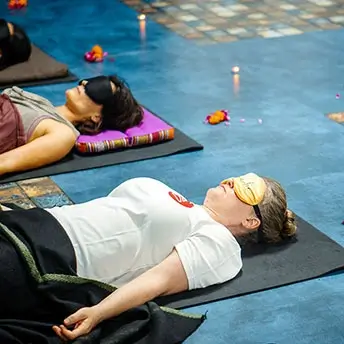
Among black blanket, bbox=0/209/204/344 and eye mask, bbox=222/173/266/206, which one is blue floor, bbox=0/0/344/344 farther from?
eye mask, bbox=222/173/266/206

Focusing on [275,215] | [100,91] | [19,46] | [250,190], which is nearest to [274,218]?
[275,215]

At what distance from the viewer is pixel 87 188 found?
11.0 ft

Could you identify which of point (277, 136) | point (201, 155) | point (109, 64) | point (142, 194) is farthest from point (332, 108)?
point (142, 194)

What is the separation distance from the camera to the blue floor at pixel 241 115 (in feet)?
8.42

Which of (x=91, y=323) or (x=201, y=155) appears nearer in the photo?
(x=91, y=323)

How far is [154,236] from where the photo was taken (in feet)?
8.27

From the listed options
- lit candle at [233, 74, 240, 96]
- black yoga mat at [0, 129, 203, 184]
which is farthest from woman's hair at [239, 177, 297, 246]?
lit candle at [233, 74, 240, 96]

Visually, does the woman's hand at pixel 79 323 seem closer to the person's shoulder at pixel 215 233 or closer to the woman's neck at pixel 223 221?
the person's shoulder at pixel 215 233

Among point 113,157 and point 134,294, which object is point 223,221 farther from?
point 113,157

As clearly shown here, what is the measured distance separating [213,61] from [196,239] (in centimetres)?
265

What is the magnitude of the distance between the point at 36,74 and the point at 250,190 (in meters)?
2.14

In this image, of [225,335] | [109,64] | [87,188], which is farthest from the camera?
[109,64]

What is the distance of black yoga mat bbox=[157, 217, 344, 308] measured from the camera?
2590 millimetres

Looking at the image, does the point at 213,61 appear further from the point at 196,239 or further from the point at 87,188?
the point at 196,239
